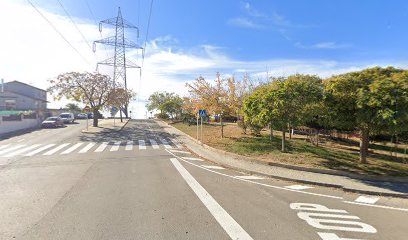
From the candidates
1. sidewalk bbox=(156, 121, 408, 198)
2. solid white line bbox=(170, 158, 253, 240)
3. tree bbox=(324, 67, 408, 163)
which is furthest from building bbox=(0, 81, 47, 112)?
tree bbox=(324, 67, 408, 163)

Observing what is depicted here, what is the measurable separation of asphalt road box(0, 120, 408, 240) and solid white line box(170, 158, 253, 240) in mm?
22

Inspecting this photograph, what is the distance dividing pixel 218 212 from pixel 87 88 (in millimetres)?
28462

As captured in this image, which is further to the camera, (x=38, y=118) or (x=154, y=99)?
(x=154, y=99)

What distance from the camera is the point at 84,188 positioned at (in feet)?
26.6

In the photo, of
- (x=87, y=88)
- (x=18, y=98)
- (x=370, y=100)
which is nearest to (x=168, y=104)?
(x=87, y=88)

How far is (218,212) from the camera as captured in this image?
6.32 m

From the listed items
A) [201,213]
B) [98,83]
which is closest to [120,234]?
[201,213]

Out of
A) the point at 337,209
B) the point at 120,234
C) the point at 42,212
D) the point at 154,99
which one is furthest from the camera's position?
the point at 154,99

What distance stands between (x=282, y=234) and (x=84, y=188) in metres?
6.09

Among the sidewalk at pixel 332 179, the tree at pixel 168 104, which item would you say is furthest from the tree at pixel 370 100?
the tree at pixel 168 104

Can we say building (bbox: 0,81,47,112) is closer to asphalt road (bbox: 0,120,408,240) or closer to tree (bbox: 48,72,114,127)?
tree (bbox: 48,72,114,127)

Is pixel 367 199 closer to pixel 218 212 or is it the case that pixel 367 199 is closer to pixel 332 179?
pixel 332 179

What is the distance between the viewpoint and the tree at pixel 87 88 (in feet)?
95.1

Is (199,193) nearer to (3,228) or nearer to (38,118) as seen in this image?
(3,228)
